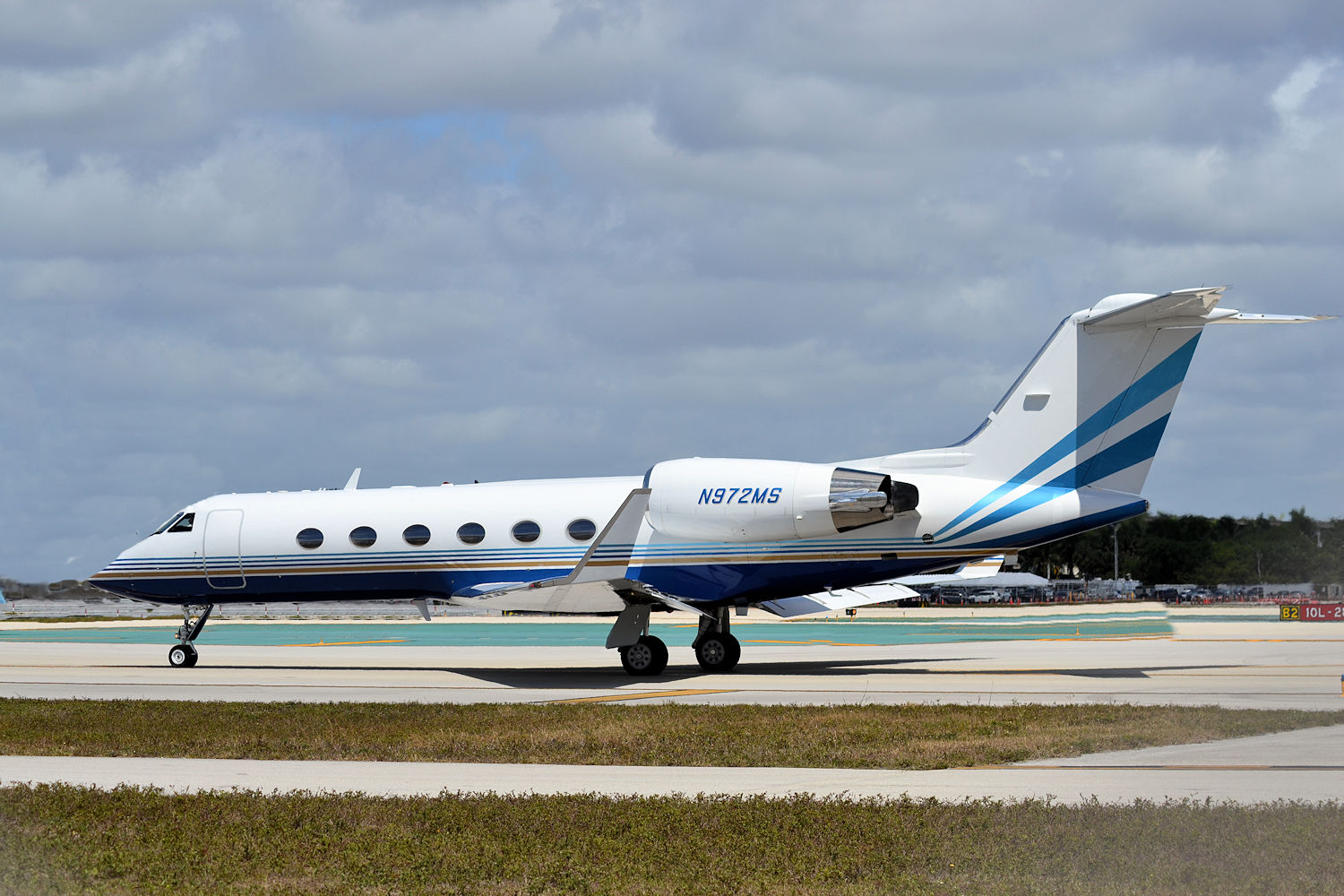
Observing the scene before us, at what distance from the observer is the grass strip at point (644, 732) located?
1358 centimetres

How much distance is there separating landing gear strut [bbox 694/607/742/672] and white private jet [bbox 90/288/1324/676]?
4 centimetres

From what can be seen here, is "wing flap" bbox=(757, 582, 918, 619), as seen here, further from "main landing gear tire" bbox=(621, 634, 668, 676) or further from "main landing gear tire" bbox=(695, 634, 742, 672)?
"main landing gear tire" bbox=(621, 634, 668, 676)

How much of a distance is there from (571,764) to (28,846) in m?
5.44

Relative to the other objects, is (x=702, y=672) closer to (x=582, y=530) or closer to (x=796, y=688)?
(x=582, y=530)

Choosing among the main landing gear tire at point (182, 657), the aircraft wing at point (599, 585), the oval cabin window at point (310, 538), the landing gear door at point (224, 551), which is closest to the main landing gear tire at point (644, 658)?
the aircraft wing at point (599, 585)

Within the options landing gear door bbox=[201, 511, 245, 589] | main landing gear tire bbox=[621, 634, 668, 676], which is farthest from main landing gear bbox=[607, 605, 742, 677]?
landing gear door bbox=[201, 511, 245, 589]

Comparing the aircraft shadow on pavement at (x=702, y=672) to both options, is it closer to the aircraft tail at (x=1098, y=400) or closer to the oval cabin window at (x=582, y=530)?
the oval cabin window at (x=582, y=530)

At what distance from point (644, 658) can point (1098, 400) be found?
9.28m

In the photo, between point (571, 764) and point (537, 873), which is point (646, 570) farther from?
point (537, 873)

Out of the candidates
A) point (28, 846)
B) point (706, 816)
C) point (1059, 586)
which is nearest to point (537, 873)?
Result: point (706, 816)

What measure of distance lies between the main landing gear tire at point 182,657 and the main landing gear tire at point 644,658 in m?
10.6

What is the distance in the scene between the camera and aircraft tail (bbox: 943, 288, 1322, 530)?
72.1ft

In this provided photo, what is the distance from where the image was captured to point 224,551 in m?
28.0

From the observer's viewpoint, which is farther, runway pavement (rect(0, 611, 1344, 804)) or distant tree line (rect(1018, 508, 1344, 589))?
distant tree line (rect(1018, 508, 1344, 589))
